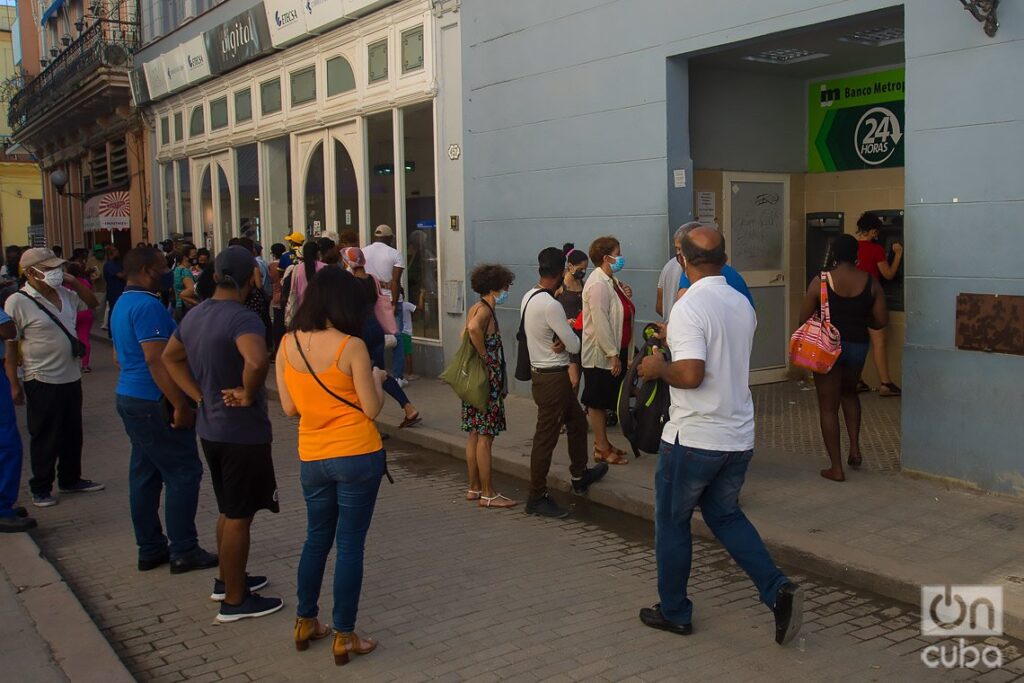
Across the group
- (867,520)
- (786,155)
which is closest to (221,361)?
(867,520)

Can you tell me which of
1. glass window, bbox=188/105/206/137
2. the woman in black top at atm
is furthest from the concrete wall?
glass window, bbox=188/105/206/137

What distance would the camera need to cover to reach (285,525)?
640cm

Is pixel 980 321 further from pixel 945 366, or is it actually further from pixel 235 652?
pixel 235 652

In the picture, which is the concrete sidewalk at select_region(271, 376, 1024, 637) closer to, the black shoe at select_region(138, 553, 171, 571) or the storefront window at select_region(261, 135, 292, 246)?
the black shoe at select_region(138, 553, 171, 571)

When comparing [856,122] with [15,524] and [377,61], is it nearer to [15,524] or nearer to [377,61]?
[377,61]

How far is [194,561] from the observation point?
5488 millimetres

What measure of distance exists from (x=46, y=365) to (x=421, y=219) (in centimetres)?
635

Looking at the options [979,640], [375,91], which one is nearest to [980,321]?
[979,640]

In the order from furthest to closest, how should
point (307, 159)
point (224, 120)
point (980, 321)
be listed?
1. point (224, 120)
2. point (307, 159)
3. point (980, 321)

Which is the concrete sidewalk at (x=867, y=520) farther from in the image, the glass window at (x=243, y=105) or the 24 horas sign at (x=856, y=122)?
the glass window at (x=243, y=105)

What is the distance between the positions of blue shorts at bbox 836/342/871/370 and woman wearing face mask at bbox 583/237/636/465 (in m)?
1.58

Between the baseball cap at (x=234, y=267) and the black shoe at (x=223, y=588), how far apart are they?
1.54 meters

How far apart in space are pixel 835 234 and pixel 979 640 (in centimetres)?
664

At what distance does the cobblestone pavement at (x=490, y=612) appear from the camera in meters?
4.18
